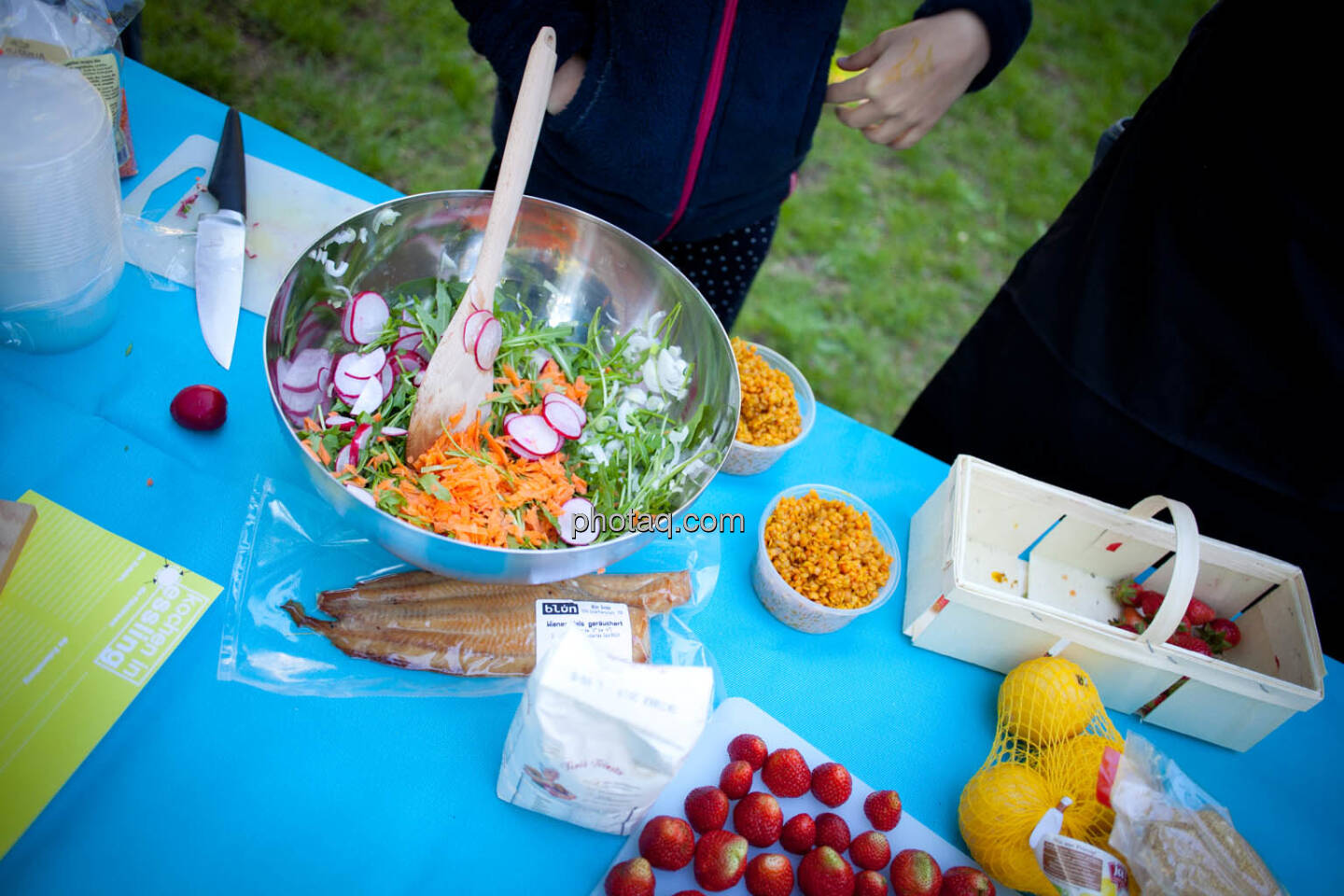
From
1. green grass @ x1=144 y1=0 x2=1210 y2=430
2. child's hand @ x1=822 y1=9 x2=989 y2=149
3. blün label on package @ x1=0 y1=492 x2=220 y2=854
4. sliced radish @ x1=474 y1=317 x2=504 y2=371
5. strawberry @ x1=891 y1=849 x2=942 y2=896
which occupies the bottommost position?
green grass @ x1=144 y1=0 x2=1210 y2=430

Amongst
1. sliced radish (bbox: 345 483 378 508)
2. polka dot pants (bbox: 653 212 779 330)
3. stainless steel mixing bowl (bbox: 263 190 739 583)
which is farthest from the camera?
polka dot pants (bbox: 653 212 779 330)

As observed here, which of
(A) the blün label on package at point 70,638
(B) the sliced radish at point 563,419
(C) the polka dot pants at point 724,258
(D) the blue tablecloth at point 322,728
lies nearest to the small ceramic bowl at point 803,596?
(D) the blue tablecloth at point 322,728

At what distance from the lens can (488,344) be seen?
124 centimetres

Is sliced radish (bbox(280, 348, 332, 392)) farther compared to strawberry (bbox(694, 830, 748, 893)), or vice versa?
sliced radish (bbox(280, 348, 332, 392))

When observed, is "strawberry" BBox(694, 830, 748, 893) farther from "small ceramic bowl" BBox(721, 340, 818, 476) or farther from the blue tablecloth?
"small ceramic bowl" BBox(721, 340, 818, 476)

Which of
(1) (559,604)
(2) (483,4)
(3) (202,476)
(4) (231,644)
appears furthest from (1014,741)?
(2) (483,4)

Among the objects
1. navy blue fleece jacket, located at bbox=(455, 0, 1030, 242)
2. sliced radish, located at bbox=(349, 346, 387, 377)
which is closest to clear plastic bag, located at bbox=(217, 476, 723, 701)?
sliced radish, located at bbox=(349, 346, 387, 377)

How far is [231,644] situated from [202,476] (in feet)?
1.01

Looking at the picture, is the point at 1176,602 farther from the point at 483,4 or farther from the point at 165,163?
the point at 165,163

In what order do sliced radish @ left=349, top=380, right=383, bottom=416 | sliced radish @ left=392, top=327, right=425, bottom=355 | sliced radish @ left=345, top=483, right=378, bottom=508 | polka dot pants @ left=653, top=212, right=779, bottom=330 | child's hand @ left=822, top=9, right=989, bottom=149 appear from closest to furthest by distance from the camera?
sliced radish @ left=345, top=483, right=378, bottom=508, sliced radish @ left=349, top=380, right=383, bottom=416, sliced radish @ left=392, top=327, right=425, bottom=355, child's hand @ left=822, top=9, right=989, bottom=149, polka dot pants @ left=653, top=212, right=779, bottom=330

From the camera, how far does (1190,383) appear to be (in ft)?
5.75

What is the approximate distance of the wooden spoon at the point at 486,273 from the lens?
1.17 metres

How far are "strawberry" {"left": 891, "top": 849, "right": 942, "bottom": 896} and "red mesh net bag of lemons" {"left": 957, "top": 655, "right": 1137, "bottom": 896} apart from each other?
103 mm

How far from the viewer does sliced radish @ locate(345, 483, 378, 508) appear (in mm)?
1011
